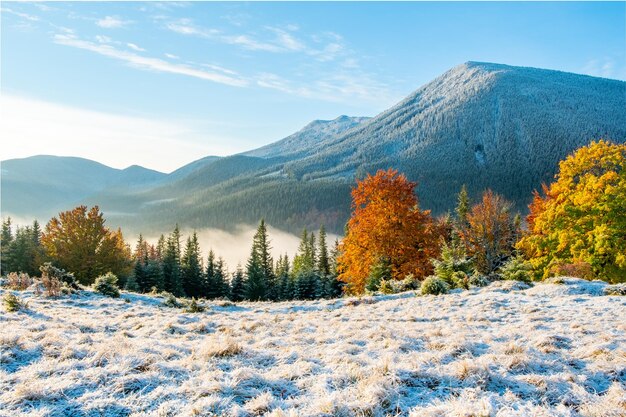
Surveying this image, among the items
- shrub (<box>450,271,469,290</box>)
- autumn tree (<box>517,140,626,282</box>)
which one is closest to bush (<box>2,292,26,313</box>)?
shrub (<box>450,271,469,290</box>)

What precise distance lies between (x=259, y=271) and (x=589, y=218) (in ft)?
156

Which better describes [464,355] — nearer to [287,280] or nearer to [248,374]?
[248,374]

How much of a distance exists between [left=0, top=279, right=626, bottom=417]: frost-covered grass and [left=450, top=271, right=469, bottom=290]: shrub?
5929 millimetres

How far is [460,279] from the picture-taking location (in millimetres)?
18516

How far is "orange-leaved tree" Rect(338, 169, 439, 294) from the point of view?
88.6ft

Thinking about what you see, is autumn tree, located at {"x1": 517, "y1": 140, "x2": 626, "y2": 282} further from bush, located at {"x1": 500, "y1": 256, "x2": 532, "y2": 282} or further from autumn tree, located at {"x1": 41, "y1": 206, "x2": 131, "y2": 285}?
autumn tree, located at {"x1": 41, "y1": 206, "x2": 131, "y2": 285}

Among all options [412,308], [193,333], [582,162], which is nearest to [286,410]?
[193,333]

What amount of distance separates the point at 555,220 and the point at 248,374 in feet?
83.2

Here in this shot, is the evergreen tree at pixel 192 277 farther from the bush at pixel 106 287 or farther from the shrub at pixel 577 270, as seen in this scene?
the shrub at pixel 577 270

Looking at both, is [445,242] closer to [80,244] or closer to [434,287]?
[434,287]

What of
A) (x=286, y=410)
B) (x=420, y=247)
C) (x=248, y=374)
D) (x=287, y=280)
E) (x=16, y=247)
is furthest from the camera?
(x=287, y=280)

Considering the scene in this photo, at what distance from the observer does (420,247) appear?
27.9 meters

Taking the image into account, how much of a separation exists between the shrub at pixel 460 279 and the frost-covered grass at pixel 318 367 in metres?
5.93

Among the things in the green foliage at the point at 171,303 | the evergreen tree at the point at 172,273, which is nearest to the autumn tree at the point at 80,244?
the evergreen tree at the point at 172,273
